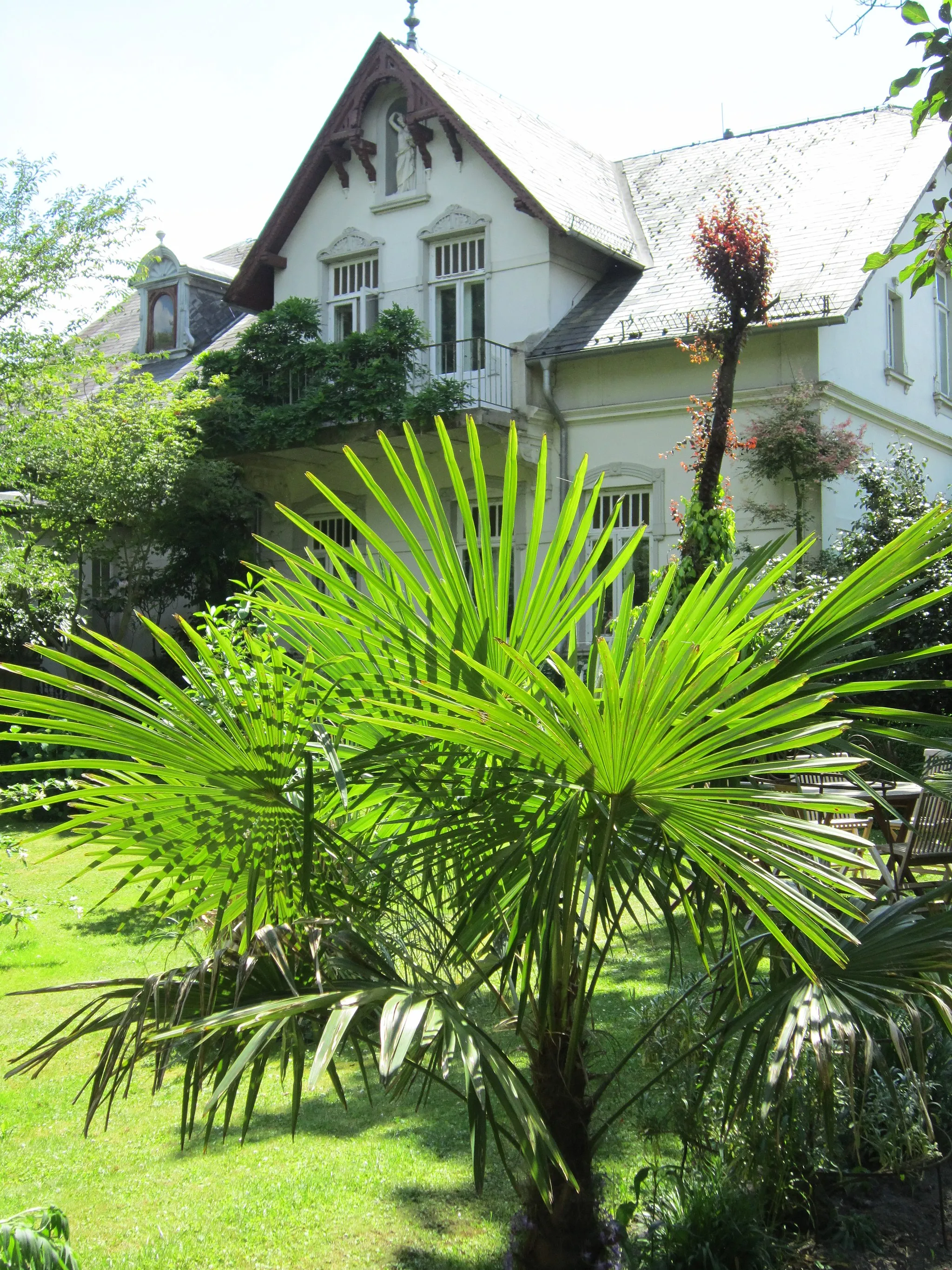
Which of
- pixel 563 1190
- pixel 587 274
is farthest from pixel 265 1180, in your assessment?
pixel 587 274

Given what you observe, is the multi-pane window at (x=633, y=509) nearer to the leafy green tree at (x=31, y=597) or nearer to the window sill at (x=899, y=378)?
the window sill at (x=899, y=378)

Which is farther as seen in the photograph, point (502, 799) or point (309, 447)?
point (309, 447)

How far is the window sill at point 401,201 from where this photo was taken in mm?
16625

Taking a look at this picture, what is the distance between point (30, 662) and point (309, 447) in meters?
4.83

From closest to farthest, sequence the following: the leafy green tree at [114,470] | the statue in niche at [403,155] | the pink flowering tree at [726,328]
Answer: the pink flowering tree at [726,328], the leafy green tree at [114,470], the statue in niche at [403,155]

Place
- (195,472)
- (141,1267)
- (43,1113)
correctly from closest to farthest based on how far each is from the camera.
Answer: (141,1267)
(43,1113)
(195,472)

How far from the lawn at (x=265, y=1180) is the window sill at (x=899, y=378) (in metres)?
11.9

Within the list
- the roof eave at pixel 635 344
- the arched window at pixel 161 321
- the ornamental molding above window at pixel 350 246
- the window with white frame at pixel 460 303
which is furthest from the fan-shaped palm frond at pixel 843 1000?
the arched window at pixel 161 321

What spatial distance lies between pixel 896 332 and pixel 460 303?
5.90 metres

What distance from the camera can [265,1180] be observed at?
163 inches

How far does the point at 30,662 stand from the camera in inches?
644

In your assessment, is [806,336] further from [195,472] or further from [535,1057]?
[535,1057]

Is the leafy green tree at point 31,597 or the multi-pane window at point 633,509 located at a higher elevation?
the multi-pane window at point 633,509

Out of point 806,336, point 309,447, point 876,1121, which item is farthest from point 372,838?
point 309,447
